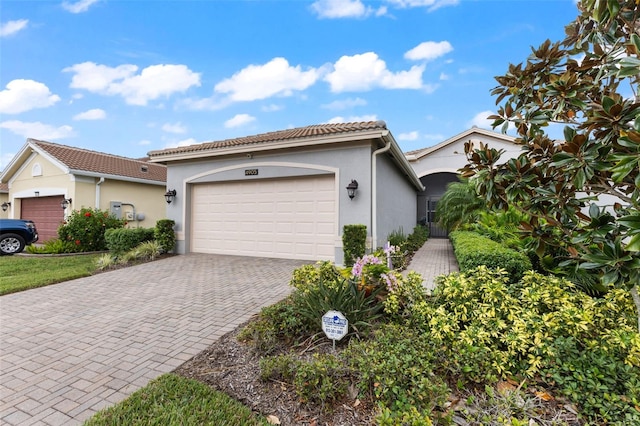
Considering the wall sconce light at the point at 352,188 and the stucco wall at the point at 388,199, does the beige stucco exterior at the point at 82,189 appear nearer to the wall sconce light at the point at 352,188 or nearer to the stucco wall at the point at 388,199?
the wall sconce light at the point at 352,188

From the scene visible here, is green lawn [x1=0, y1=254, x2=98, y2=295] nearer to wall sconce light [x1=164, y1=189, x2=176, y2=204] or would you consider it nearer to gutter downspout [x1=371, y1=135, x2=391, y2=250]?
wall sconce light [x1=164, y1=189, x2=176, y2=204]

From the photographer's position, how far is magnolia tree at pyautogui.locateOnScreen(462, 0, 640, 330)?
6.29 feet

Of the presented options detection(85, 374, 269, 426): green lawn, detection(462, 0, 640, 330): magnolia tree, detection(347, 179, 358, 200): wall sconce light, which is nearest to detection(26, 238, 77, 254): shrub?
detection(347, 179, 358, 200): wall sconce light

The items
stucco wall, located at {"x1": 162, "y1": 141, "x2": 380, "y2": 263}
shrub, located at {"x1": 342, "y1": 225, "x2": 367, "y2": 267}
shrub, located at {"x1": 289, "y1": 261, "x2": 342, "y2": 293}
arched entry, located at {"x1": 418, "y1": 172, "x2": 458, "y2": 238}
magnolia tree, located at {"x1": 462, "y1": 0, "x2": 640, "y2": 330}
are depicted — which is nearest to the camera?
magnolia tree, located at {"x1": 462, "y1": 0, "x2": 640, "y2": 330}

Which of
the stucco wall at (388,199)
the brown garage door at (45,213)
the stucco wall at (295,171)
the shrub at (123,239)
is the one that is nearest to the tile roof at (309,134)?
the stucco wall at (295,171)

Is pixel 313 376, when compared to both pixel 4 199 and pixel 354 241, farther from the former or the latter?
pixel 4 199

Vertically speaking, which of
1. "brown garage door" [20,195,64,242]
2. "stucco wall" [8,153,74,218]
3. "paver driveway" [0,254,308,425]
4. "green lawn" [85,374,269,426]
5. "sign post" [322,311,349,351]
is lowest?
"paver driveway" [0,254,308,425]

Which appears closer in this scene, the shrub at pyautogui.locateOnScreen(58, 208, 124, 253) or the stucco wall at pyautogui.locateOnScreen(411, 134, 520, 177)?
the shrub at pyautogui.locateOnScreen(58, 208, 124, 253)

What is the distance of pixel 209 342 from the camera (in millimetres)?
3221

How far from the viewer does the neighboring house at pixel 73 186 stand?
12.0 metres

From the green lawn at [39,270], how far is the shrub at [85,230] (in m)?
1.00

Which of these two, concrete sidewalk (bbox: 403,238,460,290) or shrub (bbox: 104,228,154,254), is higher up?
shrub (bbox: 104,228,154,254)

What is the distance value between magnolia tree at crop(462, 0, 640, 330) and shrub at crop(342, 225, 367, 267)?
161 inches

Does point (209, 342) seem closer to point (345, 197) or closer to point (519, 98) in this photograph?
point (519, 98)
